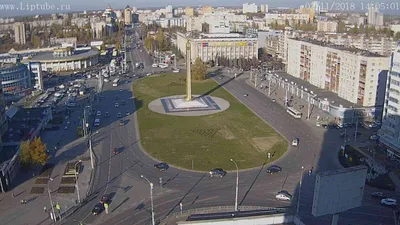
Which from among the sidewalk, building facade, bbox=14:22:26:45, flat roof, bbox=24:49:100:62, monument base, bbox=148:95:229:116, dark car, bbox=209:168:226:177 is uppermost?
building facade, bbox=14:22:26:45

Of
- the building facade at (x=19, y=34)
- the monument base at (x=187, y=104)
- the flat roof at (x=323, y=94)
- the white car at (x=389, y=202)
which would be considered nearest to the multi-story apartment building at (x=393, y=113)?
the white car at (x=389, y=202)

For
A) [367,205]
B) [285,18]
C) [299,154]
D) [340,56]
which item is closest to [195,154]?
[299,154]

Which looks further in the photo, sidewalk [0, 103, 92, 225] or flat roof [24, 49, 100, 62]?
flat roof [24, 49, 100, 62]

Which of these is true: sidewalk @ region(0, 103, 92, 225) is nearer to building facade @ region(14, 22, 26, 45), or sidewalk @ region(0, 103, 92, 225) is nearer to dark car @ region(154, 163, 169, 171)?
dark car @ region(154, 163, 169, 171)

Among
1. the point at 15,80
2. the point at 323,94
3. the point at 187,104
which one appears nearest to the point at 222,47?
the point at 187,104

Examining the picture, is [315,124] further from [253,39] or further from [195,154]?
[253,39]

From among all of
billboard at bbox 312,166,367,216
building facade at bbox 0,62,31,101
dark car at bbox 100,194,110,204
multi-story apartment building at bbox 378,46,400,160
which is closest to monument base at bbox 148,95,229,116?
multi-story apartment building at bbox 378,46,400,160

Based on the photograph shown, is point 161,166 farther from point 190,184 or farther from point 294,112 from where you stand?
point 294,112
